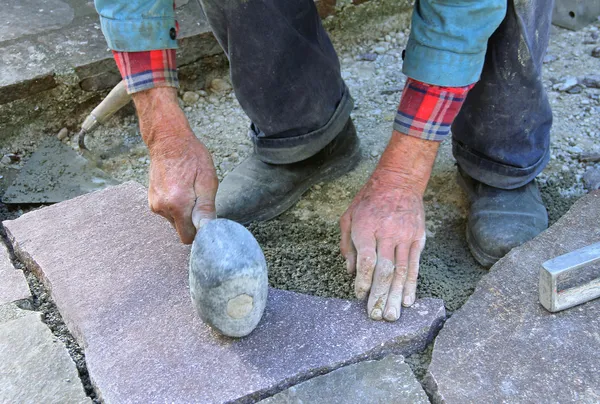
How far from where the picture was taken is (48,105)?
2863mm

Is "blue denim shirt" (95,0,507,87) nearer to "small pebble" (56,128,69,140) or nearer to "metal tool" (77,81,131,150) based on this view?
"metal tool" (77,81,131,150)

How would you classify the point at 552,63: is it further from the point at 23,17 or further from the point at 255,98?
the point at 23,17

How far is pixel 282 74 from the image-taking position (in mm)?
2176

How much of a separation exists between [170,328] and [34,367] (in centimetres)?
36

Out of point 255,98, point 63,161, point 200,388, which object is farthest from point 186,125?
point 63,161

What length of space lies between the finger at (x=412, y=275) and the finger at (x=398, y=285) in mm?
11

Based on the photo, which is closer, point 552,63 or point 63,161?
point 63,161

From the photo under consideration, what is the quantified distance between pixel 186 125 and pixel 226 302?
675mm

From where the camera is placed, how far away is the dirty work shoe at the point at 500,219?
2036mm

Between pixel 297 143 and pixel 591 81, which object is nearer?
pixel 297 143

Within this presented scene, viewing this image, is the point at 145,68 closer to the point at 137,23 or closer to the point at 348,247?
the point at 137,23

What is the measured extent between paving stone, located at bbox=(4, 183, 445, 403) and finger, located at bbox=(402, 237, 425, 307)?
0.11 feet

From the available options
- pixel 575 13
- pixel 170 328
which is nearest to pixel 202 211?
pixel 170 328

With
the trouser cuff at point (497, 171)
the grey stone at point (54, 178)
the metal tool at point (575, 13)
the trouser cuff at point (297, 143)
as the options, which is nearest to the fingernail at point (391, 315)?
the trouser cuff at point (497, 171)
